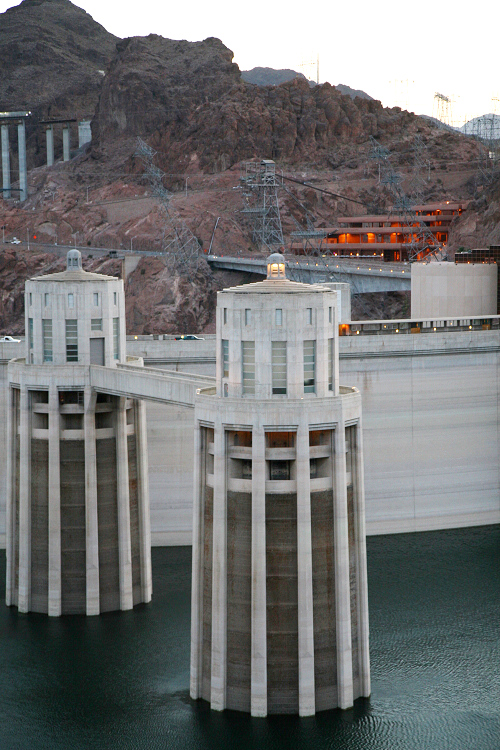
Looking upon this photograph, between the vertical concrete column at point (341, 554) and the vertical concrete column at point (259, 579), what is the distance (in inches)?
108

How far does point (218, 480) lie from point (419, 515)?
31902 mm

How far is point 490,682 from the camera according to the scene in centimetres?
4788

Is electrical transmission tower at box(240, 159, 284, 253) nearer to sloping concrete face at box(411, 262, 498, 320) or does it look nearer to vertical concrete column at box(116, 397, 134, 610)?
sloping concrete face at box(411, 262, 498, 320)

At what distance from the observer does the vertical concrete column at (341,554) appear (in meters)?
42.7

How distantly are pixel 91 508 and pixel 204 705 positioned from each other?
521 inches

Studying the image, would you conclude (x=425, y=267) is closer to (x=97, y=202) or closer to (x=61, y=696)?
(x=61, y=696)

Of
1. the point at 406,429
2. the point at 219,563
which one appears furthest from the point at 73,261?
the point at 406,429

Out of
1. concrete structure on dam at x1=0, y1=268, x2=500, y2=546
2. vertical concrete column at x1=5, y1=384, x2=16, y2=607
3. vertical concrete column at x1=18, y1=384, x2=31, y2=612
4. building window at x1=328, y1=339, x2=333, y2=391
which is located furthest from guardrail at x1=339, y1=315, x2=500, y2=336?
building window at x1=328, y1=339, x2=333, y2=391

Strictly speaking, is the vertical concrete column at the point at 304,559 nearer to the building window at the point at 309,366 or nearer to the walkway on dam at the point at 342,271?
the building window at the point at 309,366

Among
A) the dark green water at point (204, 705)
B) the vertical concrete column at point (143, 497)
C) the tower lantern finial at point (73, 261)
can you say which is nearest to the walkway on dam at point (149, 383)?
the vertical concrete column at point (143, 497)

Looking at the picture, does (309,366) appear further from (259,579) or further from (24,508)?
(24,508)

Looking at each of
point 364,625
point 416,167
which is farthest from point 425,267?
point 416,167

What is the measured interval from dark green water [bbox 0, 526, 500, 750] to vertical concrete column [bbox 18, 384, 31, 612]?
1.32m

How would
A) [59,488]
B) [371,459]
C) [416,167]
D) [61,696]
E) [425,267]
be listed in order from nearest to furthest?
[61,696] < [59,488] < [371,459] < [425,267] < [416,167]
